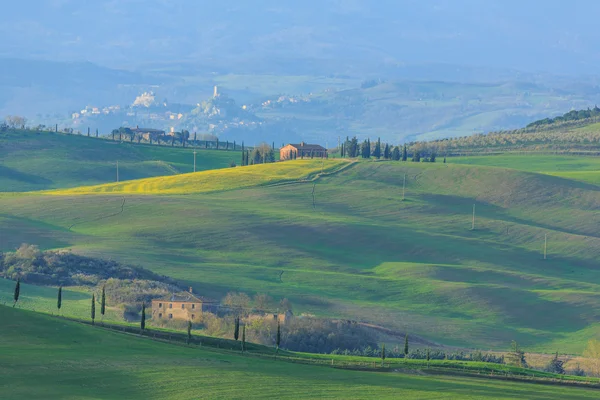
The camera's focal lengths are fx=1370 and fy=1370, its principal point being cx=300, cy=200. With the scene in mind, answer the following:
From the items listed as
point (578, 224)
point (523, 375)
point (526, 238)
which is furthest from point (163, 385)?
point (578, 224)

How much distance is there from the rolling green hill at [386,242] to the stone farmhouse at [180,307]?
804cm

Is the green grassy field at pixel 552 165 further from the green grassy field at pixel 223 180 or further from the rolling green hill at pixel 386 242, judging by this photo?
the green grassy field at pixel 223 180

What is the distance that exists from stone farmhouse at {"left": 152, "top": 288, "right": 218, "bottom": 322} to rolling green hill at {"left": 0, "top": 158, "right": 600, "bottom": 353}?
8041mm

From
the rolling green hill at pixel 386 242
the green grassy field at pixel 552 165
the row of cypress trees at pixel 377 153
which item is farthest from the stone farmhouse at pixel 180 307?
the green grassy field at pixel 552 165

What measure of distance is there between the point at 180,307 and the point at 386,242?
137 feet

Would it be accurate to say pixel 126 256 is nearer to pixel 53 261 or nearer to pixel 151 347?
pixel 53 261

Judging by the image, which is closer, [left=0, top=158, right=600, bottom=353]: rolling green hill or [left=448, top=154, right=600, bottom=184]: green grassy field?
[left=0, top=158, right=600, bottom=353]: rolling green hill

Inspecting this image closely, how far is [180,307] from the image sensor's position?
282 feet

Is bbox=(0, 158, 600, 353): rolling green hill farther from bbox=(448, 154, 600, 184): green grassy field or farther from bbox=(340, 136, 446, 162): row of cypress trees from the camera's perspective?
bbox=(448, 154, 600, 184): green grassy field

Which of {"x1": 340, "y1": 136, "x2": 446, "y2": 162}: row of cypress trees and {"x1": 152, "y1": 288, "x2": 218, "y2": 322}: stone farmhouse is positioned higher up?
{"x1": 340, "y1": 136, "x2": 446, "y2": 162}: row of cypress trees

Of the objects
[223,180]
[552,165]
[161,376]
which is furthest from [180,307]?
[552,165]

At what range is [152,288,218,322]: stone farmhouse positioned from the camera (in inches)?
3342

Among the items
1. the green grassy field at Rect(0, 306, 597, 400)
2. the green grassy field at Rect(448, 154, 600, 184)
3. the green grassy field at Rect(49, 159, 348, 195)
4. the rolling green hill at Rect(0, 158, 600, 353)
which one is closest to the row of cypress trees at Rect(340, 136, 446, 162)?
the green grassy field at Rect(448, 154, 600, 184)

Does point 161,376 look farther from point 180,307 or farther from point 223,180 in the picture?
point 223,180
